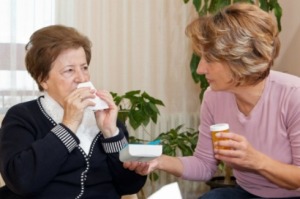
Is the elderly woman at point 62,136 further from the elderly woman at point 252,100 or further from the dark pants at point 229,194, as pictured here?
the dark pants at point 229,194

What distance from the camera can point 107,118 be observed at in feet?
5.26

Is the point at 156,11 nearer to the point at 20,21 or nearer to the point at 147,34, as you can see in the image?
the point at 147,34

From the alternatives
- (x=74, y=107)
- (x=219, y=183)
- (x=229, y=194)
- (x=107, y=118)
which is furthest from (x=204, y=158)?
(x=219, y=183)

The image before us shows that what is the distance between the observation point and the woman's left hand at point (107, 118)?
62.9 inches

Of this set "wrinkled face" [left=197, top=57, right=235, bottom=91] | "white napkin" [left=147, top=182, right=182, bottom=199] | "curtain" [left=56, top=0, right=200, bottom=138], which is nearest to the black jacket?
"wrinkled face" [left=197, top=57, right=235, bottom=91]

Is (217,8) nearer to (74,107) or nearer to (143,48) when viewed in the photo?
(143,48)

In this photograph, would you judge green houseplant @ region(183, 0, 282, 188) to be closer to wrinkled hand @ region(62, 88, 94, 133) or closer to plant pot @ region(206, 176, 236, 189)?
plant pot @ region(206, 176, 236, 189)

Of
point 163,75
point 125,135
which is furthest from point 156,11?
point 125,135

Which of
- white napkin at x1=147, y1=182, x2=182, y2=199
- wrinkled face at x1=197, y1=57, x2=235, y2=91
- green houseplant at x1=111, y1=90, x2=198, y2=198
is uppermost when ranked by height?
wrinkled face at x1=197, y1=57, x2=235, y2=91

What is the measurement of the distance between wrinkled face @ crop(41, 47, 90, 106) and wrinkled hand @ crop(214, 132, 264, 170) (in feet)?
1.78

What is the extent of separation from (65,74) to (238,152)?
640 millimetres

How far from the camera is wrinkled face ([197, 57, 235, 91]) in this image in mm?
1510

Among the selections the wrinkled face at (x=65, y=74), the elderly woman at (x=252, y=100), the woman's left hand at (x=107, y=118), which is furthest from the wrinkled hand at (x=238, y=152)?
the wrinkled face at (x=65, y=74)

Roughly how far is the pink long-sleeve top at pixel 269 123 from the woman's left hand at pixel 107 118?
1.01 ft
